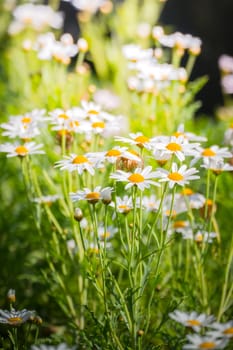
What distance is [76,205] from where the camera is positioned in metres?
1.20

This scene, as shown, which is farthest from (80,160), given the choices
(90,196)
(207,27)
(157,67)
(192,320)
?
(207,27)

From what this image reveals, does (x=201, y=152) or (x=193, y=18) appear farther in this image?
(x=193, y=18)

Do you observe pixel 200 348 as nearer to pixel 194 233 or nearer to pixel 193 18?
pixel 194 233

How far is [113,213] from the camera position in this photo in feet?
3.85

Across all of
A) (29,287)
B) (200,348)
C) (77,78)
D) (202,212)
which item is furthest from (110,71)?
(200,348)

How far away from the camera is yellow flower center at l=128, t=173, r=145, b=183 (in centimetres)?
94

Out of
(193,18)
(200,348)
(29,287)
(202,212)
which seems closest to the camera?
(200,348)

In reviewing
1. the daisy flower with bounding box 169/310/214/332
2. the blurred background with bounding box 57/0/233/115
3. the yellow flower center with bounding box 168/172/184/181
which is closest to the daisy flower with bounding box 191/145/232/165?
the yellow flower center with bounding box 168/172/184/181

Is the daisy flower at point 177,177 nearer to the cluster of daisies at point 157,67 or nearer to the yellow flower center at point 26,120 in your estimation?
the yellow flower center at point 26,120

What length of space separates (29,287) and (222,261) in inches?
25.0

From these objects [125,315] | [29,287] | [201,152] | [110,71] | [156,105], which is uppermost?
[110,71]

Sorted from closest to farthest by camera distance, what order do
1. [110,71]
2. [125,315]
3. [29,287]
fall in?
[125,315] → [29,287] → [110,71]

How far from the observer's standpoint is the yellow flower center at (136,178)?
37.0 inches

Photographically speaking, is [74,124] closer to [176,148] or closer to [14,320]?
[176,148]
